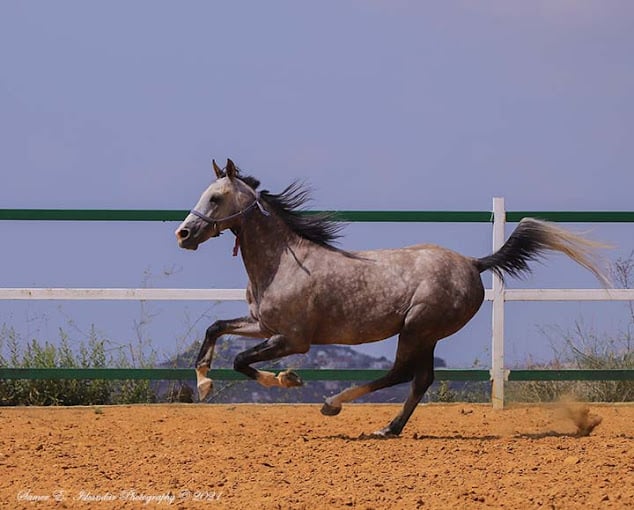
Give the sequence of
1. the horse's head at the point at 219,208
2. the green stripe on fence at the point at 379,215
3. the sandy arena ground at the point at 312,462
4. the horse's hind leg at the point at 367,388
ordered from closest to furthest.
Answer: the sandy arena ground at the point at 312,462 < the horse's head at the point at 219,208 < the horse's hind leg at the point at 367,388 < the green stripe on fence at the point at 379,215

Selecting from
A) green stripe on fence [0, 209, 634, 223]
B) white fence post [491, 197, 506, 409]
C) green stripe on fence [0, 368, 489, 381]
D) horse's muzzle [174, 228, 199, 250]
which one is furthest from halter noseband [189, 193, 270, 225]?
white fence post [491, 197, 506, 409]

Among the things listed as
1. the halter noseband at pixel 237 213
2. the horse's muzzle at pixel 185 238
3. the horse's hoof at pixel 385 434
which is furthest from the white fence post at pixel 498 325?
the horse's muzzle at pixel 185 238

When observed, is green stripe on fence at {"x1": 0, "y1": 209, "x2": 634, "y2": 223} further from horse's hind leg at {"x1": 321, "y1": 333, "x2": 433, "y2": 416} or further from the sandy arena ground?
horse's hind leg at {"x1": 321, "y1": 333, "x2": 433, "y2": 416}

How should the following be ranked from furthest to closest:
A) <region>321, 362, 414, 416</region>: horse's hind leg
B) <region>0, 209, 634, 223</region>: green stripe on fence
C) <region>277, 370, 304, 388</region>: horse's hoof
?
<region>0, 209, 634, 223</region>: green stripe on fence → <region>321, 362, 414, 416</region>: horse's hind leg → <region>277, 370, 304, 388</region>: horse's hoof

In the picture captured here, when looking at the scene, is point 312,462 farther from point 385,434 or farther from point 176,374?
point 176,374

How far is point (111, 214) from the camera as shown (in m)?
10.9

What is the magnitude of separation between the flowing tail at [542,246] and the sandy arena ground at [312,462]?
1.13 meters

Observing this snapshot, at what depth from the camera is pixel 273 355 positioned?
8531 mm

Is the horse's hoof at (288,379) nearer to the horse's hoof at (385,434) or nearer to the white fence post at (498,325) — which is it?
the horse's hoof at (385,434)

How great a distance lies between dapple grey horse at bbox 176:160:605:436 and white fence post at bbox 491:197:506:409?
6.17 ft

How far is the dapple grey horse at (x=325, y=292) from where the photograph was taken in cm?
856

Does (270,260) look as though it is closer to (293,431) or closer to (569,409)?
(293,431)

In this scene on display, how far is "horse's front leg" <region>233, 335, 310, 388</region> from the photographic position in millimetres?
8477

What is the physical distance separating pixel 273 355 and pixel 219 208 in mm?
1146
